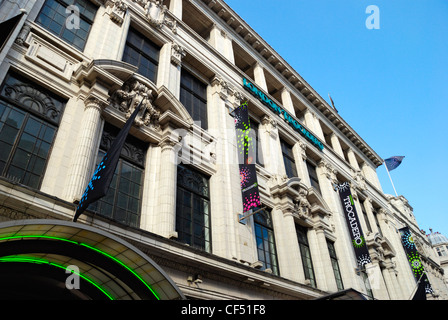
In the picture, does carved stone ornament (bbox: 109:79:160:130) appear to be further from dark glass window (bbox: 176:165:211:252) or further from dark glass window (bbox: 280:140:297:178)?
dark glass window (bbox: 280:140:297:178)

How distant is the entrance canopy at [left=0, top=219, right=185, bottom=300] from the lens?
6078 millimetres

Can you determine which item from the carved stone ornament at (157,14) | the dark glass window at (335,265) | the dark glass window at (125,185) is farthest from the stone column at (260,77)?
the dark glass window at (125,185)

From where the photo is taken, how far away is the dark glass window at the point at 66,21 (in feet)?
37.3

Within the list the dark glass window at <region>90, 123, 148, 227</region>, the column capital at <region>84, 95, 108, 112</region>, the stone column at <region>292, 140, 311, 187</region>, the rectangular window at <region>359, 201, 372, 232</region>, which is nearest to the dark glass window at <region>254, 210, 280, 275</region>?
the stone column at <region>292, 140, 311, 187</region>

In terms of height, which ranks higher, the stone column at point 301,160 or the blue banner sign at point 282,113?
the blue banner sign at point 282,113

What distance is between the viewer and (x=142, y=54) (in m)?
14.6

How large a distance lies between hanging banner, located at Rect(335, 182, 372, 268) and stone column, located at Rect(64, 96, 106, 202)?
16.8 m

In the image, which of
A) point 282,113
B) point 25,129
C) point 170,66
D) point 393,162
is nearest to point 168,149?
point 25,129

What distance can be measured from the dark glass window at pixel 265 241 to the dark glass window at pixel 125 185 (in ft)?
20.2

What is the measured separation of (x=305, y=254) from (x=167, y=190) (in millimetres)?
9554

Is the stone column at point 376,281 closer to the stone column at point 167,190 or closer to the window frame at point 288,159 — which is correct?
the window frame at point 288,159

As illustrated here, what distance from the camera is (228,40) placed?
21312 millimetres

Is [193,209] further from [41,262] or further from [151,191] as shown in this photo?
[41,262]

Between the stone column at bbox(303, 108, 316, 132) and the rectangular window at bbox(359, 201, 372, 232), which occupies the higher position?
the stone column at bbox(303, 108, 316, 132)
